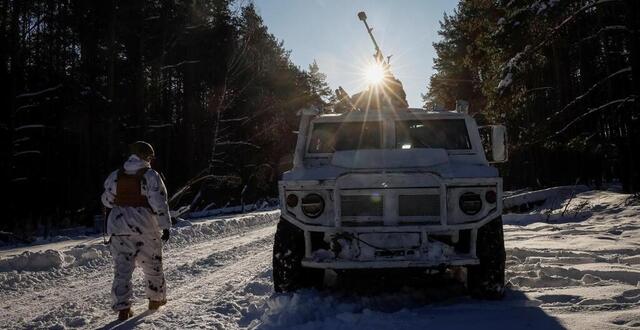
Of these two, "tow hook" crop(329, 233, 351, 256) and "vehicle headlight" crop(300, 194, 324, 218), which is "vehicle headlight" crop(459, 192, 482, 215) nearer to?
"tow hook" crop(329, 233, 351, 256)

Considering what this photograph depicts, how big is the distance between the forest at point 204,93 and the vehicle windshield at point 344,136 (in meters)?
0.60

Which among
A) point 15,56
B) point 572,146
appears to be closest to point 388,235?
point 572,146

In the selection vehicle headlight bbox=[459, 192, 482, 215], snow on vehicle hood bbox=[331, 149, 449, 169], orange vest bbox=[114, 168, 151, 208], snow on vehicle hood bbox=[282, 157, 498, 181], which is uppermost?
snow on vehicle hood bbox=[331, 149, 449, 169]

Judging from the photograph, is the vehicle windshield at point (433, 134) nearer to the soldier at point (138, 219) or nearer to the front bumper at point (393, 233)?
the front bumper at point (393, 233)

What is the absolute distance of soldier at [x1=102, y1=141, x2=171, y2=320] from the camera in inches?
184

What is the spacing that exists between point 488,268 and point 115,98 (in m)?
18.5

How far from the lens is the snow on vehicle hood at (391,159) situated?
16.1 ft

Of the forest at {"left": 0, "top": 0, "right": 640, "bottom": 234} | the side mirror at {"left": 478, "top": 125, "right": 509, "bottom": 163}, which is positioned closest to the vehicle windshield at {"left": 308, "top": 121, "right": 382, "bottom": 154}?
the forest at {"left": 0, "top": 0, "right": 640, "bottom": 234}

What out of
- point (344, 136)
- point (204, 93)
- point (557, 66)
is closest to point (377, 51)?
point (344, 136)

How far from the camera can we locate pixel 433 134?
6.26 meters

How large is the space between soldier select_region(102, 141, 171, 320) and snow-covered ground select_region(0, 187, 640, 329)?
0.42 metres

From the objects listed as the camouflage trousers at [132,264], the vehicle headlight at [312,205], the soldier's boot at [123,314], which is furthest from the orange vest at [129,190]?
the vehicle headlight at [312,205]

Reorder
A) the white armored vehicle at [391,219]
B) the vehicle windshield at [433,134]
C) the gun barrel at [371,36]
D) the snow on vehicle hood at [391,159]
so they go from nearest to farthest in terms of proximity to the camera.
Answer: the white armored vehicle at [391,219]
the snow on vehicle hood at [391,159]
the vehicle windshield at [433,134]
the gun barrel at [371,36]

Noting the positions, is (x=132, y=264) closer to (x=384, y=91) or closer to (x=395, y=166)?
(x=395, y=166)
